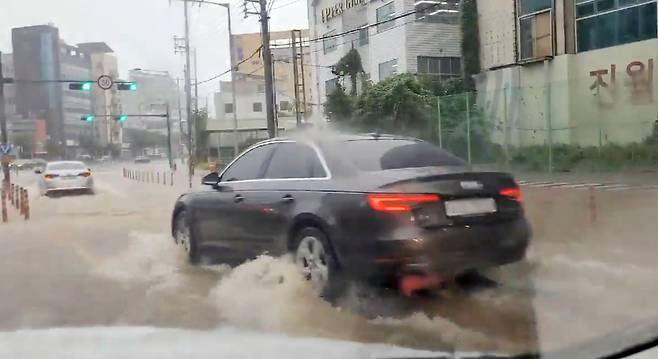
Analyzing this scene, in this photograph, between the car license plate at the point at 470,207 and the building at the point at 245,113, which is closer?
the car license plate at the point at 470,207

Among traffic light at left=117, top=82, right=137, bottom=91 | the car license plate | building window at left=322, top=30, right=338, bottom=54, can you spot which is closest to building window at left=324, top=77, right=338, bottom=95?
building window at left=322, top=30, right=338, bottom=54

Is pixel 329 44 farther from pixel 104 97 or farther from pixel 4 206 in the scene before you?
pixel 4 206

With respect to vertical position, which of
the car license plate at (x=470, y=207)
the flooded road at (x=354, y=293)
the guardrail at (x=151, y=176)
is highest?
the guardrail at (x=151, y=176)

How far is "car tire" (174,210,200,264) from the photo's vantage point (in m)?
6.16

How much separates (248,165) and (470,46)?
5415mm

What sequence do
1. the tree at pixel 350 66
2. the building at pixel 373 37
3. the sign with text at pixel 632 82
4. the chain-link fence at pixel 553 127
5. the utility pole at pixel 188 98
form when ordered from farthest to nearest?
the sign with text at pixel 632 82
the building at pixel 373 37
the tree at pixel 350 66
the utility pole at pixel 188 98
the chain-link fence at pixel 553 127

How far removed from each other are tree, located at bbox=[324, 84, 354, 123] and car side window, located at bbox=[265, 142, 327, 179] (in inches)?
64.7

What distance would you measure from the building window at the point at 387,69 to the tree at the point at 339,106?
0.62 m

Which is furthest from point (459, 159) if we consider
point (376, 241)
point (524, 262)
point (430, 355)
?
point (430, 355)

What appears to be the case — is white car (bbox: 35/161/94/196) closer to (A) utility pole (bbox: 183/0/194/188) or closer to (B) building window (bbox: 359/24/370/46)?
(A) utility pole (bbox: 183/0/194/188)

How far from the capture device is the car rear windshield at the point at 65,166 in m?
9.32

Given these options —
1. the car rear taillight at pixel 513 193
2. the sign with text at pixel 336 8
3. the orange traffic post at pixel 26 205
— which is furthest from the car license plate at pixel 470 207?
the orange traffic post at pixel 26 205

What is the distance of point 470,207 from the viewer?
434 cm

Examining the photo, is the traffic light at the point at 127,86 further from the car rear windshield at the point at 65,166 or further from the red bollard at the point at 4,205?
the red bollard at the point at 4,205
